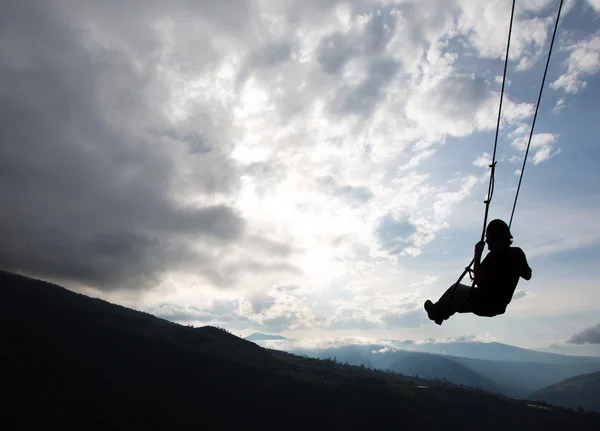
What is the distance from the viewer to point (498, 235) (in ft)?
30.8

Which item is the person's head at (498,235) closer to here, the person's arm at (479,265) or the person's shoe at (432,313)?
the person's arm at (479,265)

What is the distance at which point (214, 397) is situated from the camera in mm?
190875

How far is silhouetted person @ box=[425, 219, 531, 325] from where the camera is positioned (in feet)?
30.3

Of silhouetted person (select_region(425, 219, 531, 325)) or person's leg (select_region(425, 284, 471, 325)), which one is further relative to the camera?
person's leg (select_region(425, 284, 471, 325))

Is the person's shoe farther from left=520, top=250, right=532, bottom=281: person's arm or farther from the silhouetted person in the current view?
left=520, top=250, right=532, bottom=281: person's arm

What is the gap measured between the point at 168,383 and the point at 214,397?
2518cm

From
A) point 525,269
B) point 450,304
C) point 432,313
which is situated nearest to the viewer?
point 525,269

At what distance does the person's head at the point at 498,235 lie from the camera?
9.34 metres

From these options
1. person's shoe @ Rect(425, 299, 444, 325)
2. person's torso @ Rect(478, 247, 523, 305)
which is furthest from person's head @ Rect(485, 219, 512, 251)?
person's shoe @ Rect(425, 299, 444, 325)

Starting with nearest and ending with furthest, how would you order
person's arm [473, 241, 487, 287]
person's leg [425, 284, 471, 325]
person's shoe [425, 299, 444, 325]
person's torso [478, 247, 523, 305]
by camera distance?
person's torso [478, 247, 523, 305] < person's arm [473, 241, 487, 287] < person's leg [425, 284, 471, 325] < person's shoe [425, 299, 444, 325]

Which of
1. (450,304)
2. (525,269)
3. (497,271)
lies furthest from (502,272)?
(450,304)

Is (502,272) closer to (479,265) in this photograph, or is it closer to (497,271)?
(497,271)

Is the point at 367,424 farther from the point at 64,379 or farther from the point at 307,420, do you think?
the point at 64,379

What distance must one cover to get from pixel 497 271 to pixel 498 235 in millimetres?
890
